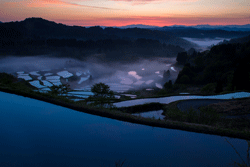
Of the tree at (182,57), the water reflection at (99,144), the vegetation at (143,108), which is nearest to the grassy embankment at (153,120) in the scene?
the water reflection at (99,144)

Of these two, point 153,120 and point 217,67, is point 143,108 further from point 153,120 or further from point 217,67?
point 217,67

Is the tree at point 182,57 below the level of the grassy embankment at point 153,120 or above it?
below

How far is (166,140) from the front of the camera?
5977mm

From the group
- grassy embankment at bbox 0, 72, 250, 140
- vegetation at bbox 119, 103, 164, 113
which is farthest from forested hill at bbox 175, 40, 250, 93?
grassy embankment at bbox 0, 72, 250, 140

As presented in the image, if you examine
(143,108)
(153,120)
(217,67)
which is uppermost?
(153,120)

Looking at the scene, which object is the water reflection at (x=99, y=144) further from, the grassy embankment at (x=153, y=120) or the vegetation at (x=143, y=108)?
the vegetation at (x=143, y=108)

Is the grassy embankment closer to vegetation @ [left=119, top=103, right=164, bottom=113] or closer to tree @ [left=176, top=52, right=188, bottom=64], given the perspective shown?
vegetation @ [left=119, top=103, right=164, bottom=113]

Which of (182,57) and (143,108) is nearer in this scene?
(143,108)

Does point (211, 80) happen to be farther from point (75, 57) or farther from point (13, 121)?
point (75, 57)

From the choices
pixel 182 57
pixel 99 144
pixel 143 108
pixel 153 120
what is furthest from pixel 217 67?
pixel 99 144

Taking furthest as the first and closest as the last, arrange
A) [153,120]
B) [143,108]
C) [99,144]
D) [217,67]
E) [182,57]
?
[182,57] < [217,67] < [143,108] < [153,120] < [99,144]

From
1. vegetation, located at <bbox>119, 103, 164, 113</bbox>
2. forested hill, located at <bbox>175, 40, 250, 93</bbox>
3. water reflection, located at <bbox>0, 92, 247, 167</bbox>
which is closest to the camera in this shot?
water reflection, located at <bbox>0, 92, 247, 167</bbox>

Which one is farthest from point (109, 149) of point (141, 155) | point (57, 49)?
point (57, 49)

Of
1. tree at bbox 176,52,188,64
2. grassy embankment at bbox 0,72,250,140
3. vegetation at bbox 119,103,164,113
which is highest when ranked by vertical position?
grassy embankment at bbox 0,72,250,140
